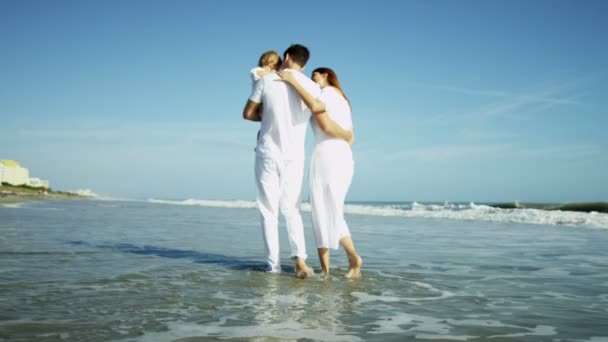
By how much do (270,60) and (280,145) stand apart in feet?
3.11

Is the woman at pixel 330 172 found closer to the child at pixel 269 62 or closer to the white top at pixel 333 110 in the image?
the white top at pixel 333 110

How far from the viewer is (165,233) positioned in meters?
9.89

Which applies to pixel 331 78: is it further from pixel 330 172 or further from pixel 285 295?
pixel 285 295

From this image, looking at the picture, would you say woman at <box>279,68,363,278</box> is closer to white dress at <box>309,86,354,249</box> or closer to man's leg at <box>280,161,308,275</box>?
white dress at <box>309,86,354,249</box>

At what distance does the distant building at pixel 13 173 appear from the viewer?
172 feet

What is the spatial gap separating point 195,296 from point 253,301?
483 mm

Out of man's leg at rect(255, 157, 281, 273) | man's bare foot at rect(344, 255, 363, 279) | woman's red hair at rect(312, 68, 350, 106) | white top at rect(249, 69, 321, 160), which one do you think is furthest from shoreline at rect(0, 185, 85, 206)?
man's bare foot at rect(344, 255, 363, 279)

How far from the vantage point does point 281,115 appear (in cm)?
511

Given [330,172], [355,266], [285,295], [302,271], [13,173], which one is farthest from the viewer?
[13,173]

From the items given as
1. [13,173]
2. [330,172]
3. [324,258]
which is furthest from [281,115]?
[13,173]

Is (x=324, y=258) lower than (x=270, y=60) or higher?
lower

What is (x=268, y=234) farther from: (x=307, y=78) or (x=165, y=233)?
(x=165, y=233)

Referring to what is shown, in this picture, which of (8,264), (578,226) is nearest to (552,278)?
(8,264)

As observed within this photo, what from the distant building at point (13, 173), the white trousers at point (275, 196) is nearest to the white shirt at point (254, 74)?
the white trousers at point (275, 196)
